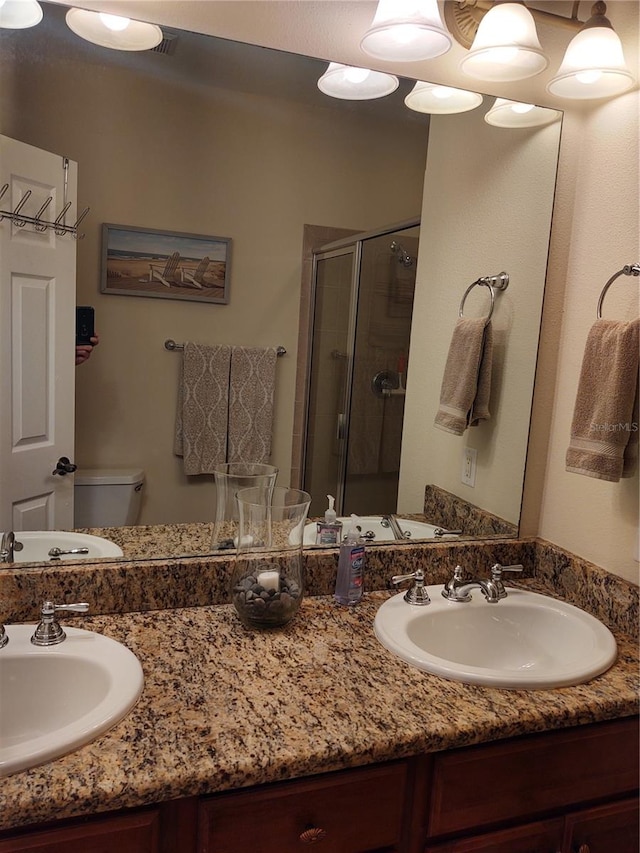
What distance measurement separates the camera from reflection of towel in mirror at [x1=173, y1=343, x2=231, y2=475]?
1.40m

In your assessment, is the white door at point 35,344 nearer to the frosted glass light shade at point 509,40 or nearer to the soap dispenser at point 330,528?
the soap dispenser at point 330,528

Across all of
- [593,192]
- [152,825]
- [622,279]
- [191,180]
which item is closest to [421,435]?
[622,279]

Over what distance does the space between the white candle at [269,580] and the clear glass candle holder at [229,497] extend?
171mm

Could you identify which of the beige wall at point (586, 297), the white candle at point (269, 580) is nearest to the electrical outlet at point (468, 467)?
the beige wall at point (586, 297)

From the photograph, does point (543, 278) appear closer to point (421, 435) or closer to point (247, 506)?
point (421, 435)

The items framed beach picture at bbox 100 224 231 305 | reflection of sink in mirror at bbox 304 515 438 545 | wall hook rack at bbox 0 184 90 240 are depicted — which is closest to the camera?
wall hook rack at bbox 0 184 90 240

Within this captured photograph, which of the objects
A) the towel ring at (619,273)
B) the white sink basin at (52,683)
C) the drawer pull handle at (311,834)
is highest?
the towel ring at (619,273)

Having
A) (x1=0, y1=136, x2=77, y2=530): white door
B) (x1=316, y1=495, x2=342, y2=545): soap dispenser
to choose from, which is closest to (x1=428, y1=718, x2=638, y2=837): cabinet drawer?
(x1=316, y1=495, x2=342, y2=545): soap dispenser

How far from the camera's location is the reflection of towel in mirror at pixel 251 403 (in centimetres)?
144

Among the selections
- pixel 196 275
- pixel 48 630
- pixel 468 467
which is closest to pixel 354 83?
pixel 196 275

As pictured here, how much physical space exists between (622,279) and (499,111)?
52cm

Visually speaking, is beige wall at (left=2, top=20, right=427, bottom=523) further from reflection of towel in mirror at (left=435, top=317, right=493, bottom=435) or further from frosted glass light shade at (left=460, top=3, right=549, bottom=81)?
reflection of towel in mirror at (left=435, top=317, right=493, bottom=435)

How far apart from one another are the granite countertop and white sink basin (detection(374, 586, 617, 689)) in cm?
6

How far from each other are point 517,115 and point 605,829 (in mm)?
1573
